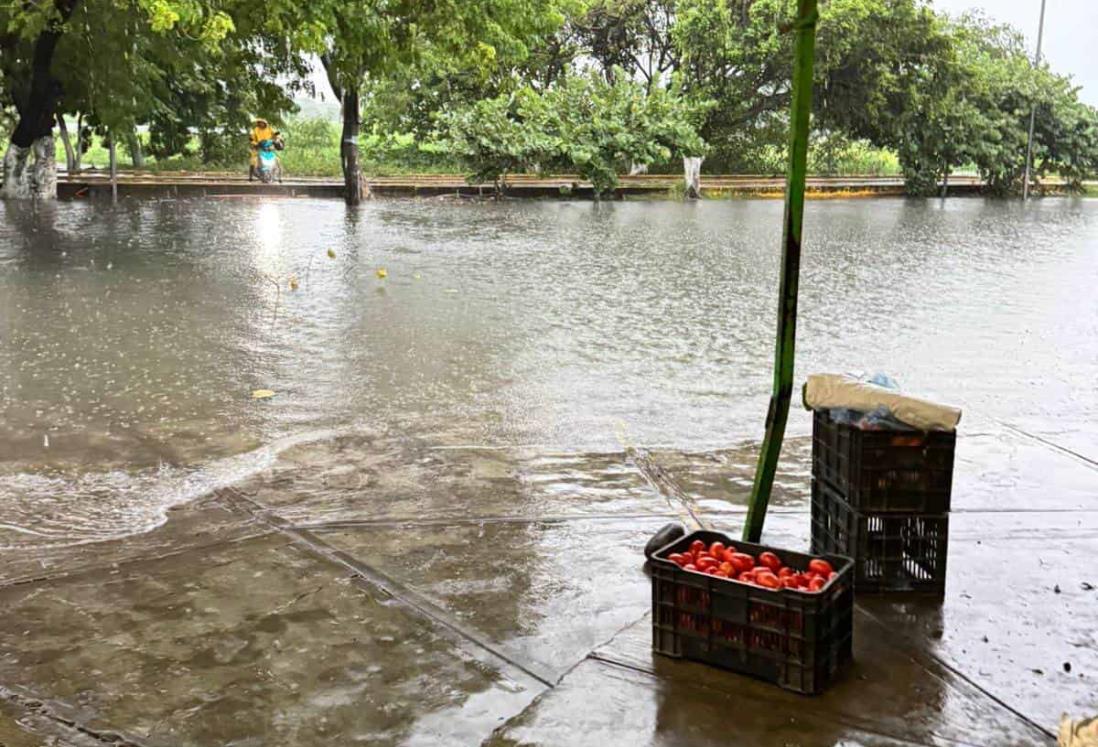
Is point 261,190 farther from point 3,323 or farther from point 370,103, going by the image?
point 3,323

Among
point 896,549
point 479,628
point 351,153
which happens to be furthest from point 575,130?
point 479,628

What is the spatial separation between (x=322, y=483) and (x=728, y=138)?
105 feet

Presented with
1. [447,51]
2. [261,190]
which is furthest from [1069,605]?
[261,190]

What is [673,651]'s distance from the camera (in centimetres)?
321

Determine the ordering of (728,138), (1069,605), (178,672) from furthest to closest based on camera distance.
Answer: (728,138)
(1069,605)
(178,672)

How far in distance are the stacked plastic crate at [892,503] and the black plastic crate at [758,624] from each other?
445 mm

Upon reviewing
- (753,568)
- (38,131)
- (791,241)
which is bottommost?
(753,568)

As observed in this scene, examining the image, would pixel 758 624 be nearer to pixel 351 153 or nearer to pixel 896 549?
pixel 896 549

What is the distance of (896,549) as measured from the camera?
12.0ft

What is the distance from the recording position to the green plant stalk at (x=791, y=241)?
10.5 feet

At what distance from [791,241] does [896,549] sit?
115cm

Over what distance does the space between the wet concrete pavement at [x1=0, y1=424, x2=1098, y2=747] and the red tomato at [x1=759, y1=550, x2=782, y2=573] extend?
1.18 feet

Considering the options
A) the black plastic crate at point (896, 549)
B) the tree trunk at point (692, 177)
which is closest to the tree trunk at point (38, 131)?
the black plastic crate at point (896, 549)

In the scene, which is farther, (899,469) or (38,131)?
(38,131)
